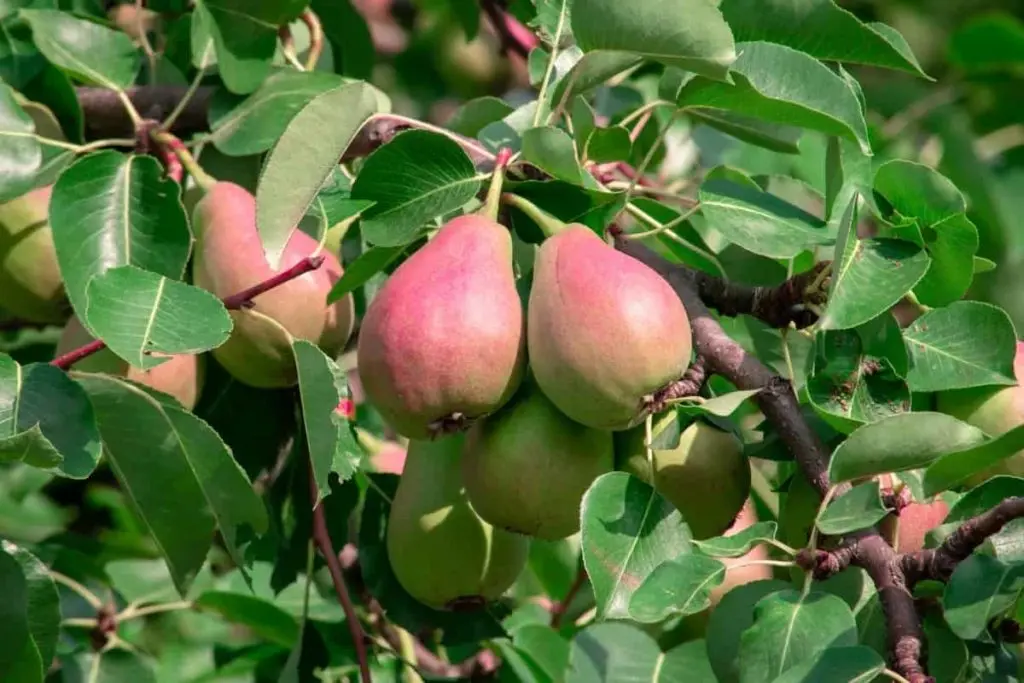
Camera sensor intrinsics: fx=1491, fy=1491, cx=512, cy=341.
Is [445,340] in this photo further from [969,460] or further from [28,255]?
[28,255]

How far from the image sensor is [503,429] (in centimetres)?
106

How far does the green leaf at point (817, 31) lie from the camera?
1.14m

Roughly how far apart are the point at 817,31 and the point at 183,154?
58 cm

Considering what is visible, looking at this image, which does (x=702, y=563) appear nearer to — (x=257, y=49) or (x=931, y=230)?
(x=931, y=230)

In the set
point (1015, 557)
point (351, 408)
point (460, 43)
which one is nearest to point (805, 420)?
point (1015, 557)

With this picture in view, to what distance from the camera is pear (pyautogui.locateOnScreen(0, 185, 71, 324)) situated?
1282mm

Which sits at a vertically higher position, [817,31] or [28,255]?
[817,31]

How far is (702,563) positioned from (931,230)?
12.9 inches

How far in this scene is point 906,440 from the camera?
3.25 feet

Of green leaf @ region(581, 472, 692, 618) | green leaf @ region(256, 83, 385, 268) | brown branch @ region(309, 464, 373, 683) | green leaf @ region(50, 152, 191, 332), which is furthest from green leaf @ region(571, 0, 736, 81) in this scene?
brown branch @ region(309, 464, 373, 683)

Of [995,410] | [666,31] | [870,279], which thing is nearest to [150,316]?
[666,31]

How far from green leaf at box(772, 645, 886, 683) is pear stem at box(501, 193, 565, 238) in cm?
36

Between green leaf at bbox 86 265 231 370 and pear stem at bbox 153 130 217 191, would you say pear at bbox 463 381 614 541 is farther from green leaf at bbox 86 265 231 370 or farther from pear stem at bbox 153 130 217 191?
pear stem at bbox 153 130 217 191

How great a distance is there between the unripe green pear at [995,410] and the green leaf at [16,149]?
0.76 meters
